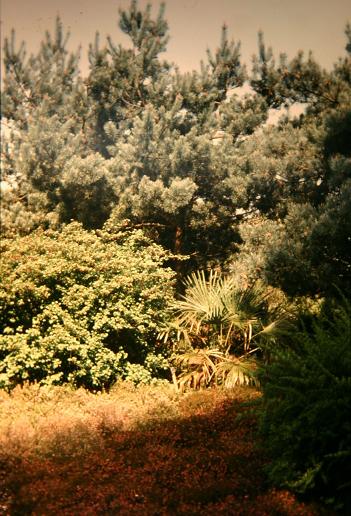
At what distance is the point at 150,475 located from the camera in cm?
430

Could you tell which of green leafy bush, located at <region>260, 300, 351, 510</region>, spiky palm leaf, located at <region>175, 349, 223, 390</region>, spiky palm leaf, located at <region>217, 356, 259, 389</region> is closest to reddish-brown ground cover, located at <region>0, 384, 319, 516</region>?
green leafy bush, located at <region>260, 300, 351, 510</region>

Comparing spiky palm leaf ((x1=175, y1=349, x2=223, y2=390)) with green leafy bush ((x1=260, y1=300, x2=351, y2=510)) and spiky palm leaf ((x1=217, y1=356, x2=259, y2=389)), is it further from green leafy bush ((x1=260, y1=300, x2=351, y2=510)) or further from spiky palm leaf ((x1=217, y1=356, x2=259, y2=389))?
green leafy bush ((x1=260, y1=300, x2=351, y2=510))

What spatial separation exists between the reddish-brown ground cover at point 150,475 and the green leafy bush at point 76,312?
212 centimetres

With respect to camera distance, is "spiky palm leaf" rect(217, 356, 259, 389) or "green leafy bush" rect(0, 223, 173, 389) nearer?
"spiky palm leaf" rect(217, 356, 259, 389)

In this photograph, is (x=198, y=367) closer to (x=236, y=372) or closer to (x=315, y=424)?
(x=236, y=372)

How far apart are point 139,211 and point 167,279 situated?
7.61ft

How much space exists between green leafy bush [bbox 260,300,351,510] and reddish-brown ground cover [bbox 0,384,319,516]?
26 centimetres

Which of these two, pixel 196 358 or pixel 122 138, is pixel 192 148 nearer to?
pixel 122 138

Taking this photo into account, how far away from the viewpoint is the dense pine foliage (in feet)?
23.9

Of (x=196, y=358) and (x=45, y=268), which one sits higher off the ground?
(x=45, y=268)

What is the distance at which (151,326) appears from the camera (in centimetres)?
842

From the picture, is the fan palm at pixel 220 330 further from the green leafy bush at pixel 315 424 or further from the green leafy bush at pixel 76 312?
the green leafy bush at pixel 315 424

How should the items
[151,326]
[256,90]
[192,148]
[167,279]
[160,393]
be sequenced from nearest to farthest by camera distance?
[160,393] → [151,326] → [167,279] → [192,148] → [256,90]

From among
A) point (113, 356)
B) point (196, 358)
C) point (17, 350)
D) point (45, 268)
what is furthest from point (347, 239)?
point (17, 350)
